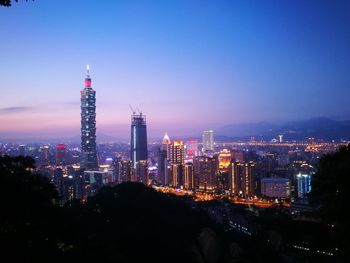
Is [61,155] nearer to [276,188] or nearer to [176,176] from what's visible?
[176,176]

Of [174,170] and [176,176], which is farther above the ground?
[174,170]

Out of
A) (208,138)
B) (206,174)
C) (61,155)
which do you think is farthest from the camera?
(208,138)

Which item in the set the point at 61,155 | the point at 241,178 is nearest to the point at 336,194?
the point at 241,178

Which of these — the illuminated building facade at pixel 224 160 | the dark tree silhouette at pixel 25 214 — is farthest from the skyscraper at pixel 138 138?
the dark tree silhouette at pixel 25 214

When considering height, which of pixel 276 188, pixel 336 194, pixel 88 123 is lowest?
pixel 276 188

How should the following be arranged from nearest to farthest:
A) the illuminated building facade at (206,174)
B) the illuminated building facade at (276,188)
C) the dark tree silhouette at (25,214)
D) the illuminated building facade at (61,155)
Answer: the dark tree silhouette at (25,214)
the illuminated building facade at (276,188)
the illuminated building facade at (206,174)
the illuminated building facade at (61,155)

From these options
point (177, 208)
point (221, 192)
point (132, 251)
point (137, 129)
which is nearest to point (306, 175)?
point (221, 192)

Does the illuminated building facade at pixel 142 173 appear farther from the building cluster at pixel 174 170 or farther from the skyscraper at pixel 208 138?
the skyscraper at pixel 208 138

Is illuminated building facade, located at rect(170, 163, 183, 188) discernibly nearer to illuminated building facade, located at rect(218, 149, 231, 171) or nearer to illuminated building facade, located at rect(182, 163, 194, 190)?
illuminated building facade, located at rect(182, 163, 194, 190)
